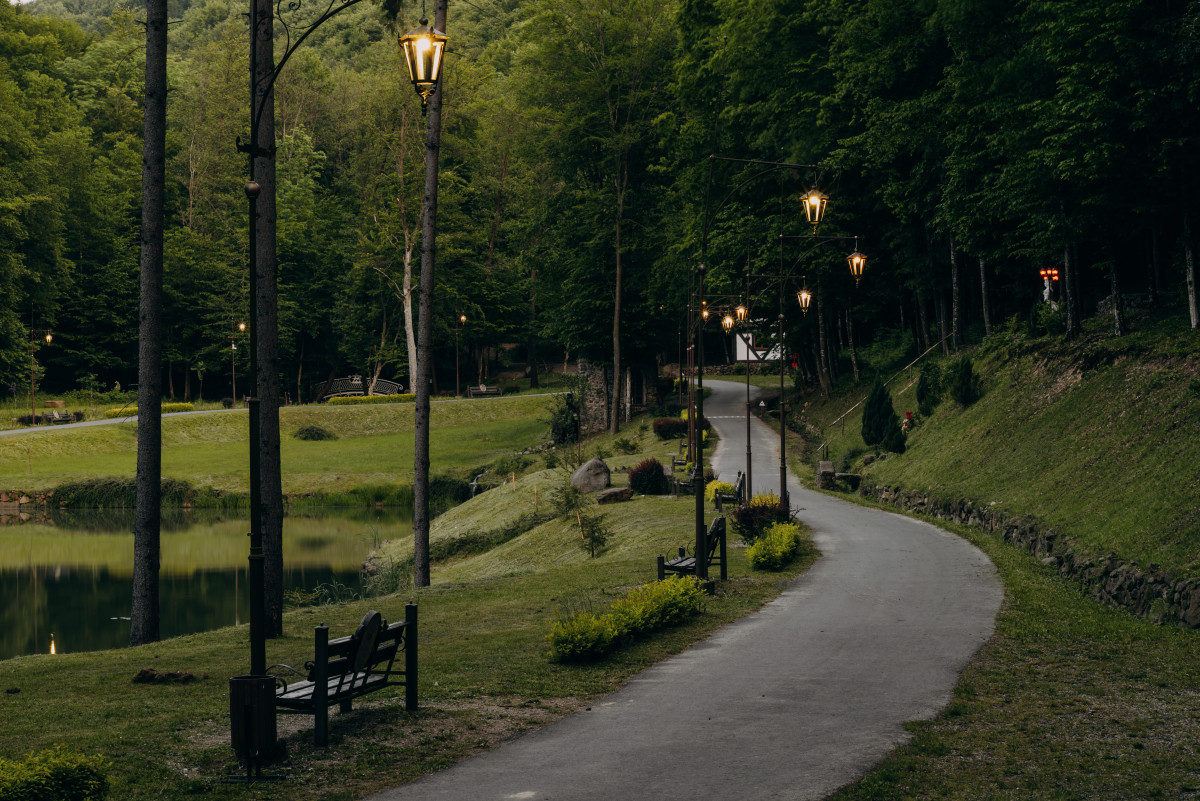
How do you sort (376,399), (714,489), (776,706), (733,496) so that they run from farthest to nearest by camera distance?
1. (376,399)
2. (714,489)
3. (733,496)
4. (776,706)

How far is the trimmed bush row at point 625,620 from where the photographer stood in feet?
40.5

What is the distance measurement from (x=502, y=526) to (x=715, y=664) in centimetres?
2179

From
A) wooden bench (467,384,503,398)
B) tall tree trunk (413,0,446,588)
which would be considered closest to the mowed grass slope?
wooden bench (467,384,503,398)

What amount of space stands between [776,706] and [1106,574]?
28.0 feet

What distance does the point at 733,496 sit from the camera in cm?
3022

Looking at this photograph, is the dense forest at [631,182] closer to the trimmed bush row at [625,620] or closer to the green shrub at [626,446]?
the trimmed bush row at [625,620]

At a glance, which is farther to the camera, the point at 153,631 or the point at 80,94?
the point at 80,94

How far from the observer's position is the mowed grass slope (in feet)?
165

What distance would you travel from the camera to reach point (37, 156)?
69312mm

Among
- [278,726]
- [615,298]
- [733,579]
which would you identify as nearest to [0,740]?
[278,726]

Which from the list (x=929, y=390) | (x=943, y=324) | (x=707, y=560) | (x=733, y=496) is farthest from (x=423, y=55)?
(x=943, y=324)

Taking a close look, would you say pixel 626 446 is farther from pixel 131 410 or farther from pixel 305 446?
pixel 131 410

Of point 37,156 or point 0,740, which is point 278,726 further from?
point 37,156

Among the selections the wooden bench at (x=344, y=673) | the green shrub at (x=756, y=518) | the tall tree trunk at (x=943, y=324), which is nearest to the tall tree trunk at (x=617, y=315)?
the tall tree trunk at (x=943, y=324)
